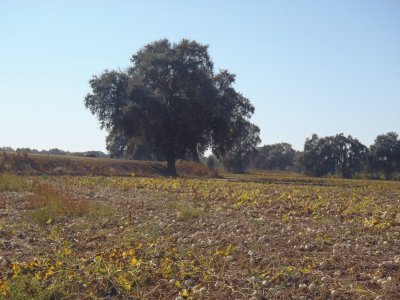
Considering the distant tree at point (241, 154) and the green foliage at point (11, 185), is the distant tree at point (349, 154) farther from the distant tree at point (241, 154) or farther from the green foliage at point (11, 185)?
the green foliage at point (11, 185)

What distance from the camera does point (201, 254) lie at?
7.83m

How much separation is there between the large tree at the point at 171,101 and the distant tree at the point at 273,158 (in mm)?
83154

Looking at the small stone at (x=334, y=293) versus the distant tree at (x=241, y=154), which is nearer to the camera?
the small stone at (x=334, y=293)

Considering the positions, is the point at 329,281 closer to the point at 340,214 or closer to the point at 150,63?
the point at 340,214

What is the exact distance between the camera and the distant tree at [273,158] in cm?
13001

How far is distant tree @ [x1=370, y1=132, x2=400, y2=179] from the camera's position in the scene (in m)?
91.8

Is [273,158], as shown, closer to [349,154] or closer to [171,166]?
[349,154]

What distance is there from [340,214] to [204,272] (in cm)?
736

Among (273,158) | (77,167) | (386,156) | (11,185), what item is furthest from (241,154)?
(11,185)

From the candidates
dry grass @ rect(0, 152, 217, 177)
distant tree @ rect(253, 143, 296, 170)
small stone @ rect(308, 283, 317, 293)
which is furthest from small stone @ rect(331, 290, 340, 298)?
distant tree @ rect(253, 143, 296, 170)

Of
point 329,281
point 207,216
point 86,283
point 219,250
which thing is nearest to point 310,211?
point 207,216

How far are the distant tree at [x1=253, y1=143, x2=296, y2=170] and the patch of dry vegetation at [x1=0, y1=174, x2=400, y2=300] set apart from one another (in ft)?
383

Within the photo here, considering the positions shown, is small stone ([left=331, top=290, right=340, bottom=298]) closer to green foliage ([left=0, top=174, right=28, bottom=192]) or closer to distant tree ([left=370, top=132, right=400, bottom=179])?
green foliage ([left=0, top=174, right=28, bottom=192])

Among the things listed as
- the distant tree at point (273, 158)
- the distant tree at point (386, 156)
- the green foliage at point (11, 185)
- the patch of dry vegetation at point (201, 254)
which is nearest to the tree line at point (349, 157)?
the distant tree at point (386, 156)
